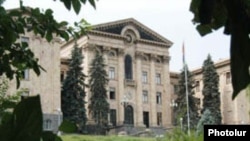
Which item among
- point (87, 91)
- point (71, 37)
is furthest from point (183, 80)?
point (71, 37)

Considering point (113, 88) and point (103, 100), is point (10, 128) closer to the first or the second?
point (103, 100)

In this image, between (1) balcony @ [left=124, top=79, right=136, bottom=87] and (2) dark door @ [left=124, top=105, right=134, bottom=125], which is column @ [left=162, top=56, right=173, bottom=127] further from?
(1) balcony @ [left=124, top=79, right=136, bottom=87]

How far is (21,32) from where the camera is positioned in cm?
203

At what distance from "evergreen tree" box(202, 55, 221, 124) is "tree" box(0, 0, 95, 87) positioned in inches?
1415

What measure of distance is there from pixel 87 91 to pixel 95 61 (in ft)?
7.23

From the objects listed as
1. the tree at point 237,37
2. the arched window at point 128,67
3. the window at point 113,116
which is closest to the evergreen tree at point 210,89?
the arched window at point 128,67

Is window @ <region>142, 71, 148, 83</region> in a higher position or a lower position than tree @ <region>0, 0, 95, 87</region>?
higher

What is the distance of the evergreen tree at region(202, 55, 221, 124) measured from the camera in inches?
1497

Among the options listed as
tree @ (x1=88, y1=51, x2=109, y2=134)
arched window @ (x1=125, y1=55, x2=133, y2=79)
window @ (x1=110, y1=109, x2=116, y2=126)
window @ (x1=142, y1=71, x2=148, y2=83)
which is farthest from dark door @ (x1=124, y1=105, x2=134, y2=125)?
tree @ (x1=88, y1=51, x2=109, y2=134)

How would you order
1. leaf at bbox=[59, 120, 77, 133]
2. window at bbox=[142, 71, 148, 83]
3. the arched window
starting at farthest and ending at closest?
window at bbox=[142, 71, 148, 83] → the arched window → leaf at bbox=[59, 120, 77, 133]

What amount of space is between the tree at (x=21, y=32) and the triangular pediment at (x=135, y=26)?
36310 millimetres

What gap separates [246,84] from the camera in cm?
48

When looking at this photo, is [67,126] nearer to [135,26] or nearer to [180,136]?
[180,136]

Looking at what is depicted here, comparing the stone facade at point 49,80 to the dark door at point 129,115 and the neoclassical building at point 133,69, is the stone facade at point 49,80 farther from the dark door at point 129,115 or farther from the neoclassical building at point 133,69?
the dark door at point 129,115
